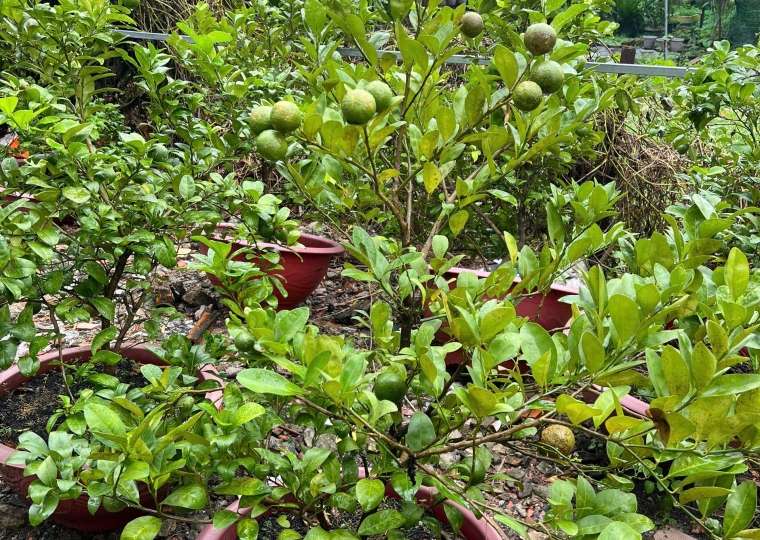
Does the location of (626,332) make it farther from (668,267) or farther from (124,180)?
(124,180)

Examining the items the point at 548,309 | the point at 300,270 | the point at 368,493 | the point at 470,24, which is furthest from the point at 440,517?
the point at 300,270

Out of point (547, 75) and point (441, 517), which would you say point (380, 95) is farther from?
point (441, 517)

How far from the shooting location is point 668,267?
0.81m

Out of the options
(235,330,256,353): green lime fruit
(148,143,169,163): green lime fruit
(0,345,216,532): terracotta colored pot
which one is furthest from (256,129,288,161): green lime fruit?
(0,345,216,532): terracotta colored pot

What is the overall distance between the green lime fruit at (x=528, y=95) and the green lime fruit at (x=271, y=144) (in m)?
0.32

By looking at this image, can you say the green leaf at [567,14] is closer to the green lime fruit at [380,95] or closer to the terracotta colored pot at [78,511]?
the green lime fruit at [380,95]

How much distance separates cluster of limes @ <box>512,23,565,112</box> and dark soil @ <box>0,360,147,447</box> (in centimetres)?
107

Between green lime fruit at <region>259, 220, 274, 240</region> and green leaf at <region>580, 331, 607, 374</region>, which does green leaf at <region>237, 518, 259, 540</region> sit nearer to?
green leaf at <region>580, 331, 607, 374</region>

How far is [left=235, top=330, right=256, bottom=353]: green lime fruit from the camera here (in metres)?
0.68

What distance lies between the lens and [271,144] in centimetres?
78

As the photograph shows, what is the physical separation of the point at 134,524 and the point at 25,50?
1398mm

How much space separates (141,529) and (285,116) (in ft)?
1.80

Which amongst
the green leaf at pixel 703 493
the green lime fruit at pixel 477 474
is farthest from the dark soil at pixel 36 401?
the green leaf at pixel 703 493

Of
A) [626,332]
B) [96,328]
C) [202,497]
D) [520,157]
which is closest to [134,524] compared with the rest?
[202,497]
